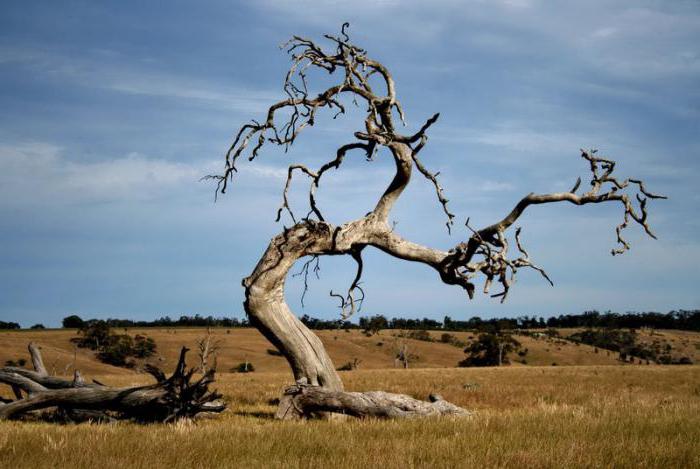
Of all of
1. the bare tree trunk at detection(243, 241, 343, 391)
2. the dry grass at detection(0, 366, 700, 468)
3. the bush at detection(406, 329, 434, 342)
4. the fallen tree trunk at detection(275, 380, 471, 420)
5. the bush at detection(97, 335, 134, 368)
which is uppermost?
the bare tree trunk at detection(243, 241, 343, 391)

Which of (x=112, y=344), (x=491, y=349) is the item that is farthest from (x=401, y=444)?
(x=112, y=344)

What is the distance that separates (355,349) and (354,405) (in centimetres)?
11611

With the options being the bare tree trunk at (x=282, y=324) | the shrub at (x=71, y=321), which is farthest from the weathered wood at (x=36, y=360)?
the shrub at (x=71, y=321)

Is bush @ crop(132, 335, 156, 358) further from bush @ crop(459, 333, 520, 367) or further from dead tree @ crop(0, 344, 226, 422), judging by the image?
dead tree @ crop(0, 344, 226, 422)

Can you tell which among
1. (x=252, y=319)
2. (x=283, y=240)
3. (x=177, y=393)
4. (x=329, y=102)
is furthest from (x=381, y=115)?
(x=177, y=393)

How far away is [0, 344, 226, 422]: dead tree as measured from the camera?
12.4m

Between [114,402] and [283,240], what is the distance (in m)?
5.83

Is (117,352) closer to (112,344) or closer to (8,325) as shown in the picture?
(112,344)

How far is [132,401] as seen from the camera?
12445mm

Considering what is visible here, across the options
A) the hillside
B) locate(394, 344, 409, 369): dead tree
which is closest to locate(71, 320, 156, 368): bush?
the hillside

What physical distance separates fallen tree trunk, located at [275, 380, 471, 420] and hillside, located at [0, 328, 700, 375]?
9111cm

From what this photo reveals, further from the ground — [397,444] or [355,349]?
[397,444]

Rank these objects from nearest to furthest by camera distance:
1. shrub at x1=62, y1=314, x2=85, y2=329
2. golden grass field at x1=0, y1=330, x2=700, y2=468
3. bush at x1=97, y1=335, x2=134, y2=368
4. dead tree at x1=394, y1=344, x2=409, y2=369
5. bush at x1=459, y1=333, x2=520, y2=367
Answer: golden grass field at x1=0, y1=330, x2=700, y2=468 < dead tree at x1=394, y1=344, x2=409, y2=369 < bush at x1=459, y1=333, x2=520, y2=367 < bush at x1=97, y1=335, x2=134, y2=368 < shrub at x1=62, y1=314, x2=85, y2=329

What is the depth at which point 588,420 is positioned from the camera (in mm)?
10398
